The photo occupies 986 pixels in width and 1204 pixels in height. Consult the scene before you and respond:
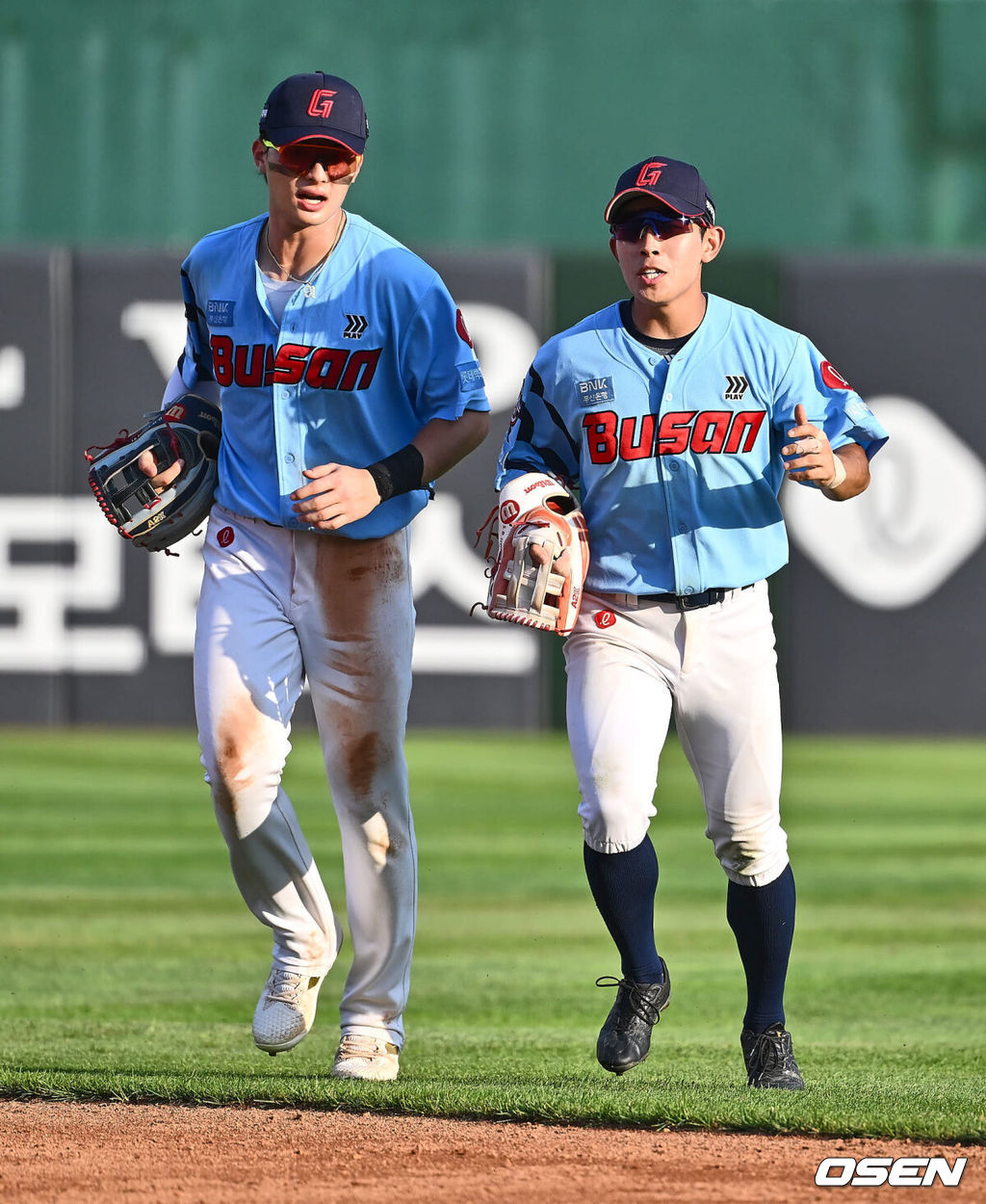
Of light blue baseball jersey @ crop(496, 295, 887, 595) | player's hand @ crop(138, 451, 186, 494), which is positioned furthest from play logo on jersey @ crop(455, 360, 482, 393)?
player's hand @ crop(138, 451, 186, 494)

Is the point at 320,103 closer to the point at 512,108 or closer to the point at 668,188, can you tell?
the point at 668,188

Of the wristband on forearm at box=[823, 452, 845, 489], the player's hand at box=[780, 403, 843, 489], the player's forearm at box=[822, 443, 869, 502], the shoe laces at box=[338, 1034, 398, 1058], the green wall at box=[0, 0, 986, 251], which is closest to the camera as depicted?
the player's hand at box=[780, 403, 843, 489]

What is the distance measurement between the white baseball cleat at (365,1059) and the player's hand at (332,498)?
48.4 inches

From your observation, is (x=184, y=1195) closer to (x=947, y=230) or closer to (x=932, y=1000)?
(x=932, y=1000)

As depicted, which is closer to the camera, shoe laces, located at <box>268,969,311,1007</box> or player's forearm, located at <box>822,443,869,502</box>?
player's forearm, located at <box>822,443,869,502</box>

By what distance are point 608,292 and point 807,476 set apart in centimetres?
754

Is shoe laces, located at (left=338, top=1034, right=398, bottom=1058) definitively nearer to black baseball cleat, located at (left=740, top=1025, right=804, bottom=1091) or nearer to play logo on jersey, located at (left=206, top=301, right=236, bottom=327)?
black baseball cleat, located at (left=740, top=1025, right=804, bottom=1091)

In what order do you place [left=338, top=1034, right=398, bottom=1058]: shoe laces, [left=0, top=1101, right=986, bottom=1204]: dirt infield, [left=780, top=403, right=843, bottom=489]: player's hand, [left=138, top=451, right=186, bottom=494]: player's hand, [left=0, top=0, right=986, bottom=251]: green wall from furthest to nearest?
[left=0, top=0, right=986, bottom=251]: green wall < [left=138, top=451, right=186, bottom=494]: player's hand < [left=338, top=1034, right=398, bottom=1058]: shoe laces < [left=780, top=403, right=843, bottom=489]: player's hand < [left=0, top=1101, right=986, bottom=1204]: dirt infield

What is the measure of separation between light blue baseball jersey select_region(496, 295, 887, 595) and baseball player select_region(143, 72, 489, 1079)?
0.96 ft

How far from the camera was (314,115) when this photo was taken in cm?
459

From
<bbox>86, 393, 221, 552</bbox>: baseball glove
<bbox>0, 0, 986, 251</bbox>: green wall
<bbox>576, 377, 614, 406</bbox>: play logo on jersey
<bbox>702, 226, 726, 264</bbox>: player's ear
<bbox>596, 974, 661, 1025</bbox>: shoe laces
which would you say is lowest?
<bbox>596, 974, 661, 1025</bbox>: shoe laces

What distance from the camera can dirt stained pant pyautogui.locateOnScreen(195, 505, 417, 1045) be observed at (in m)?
4.67

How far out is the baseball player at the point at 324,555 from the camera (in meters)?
4.67

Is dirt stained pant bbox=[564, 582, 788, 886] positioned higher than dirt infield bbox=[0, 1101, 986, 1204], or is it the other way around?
dirt stained pant bbox=[564, 582, 788, 886]
